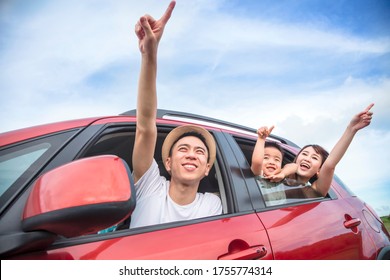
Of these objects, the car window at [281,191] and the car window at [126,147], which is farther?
the car window at [281,191]

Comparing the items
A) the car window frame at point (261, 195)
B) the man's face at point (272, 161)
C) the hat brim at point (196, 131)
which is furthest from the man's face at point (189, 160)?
the man's face at point (272, 161)

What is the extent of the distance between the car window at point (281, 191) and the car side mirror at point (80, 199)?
1.11 m

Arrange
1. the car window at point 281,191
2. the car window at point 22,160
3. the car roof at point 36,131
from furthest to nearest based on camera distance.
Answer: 1. the car window at point 281,191
2. the car roof at point 36,131
3. the car window at point 22,160

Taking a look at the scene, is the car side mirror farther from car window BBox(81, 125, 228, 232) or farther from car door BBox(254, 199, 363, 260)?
car door BBox(254, 199, 363, 260)

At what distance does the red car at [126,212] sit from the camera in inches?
32.6

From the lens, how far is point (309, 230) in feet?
5.41

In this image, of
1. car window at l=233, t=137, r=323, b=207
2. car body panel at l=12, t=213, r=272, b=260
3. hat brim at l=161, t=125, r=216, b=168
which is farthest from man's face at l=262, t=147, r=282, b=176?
car body panel at l=12, t=213, r=272, b=260

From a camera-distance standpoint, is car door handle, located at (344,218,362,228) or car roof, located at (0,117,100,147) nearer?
car roof, located at (0,117,100,147)

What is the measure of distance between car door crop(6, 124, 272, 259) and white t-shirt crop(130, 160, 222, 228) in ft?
0.34

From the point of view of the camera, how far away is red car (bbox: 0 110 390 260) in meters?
0.83

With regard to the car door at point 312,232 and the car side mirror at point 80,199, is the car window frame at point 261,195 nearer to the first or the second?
the car door at point 312,232

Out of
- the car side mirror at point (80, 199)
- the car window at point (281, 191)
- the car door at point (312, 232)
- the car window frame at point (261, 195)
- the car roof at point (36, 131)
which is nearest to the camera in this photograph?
the car side mirror at point (80, 199)
